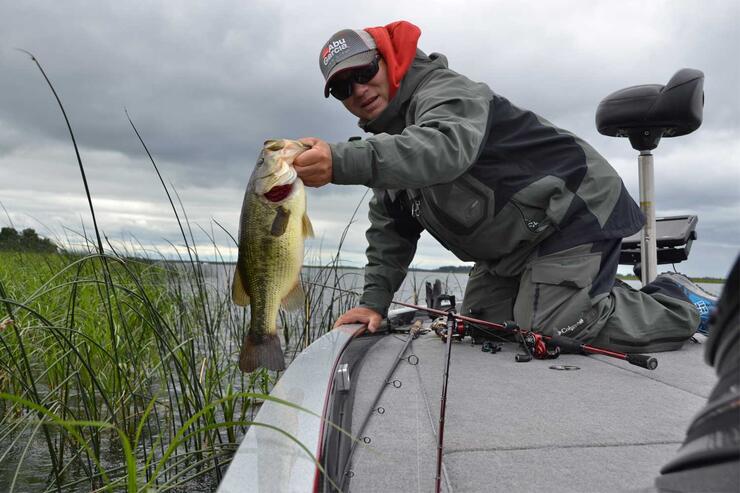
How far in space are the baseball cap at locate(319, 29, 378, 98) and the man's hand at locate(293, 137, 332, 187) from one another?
1.22 meters

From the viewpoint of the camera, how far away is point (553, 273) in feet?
10.4

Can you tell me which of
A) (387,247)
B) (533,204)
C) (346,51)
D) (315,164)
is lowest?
(387,247)

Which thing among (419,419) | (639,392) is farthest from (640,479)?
(639,392)

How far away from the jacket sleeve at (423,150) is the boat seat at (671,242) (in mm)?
2208

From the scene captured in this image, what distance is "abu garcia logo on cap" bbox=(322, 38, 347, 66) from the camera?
3109 mm

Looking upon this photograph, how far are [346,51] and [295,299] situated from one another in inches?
63.6

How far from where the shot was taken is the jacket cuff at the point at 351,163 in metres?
2.02

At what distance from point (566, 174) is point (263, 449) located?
2.42 meters

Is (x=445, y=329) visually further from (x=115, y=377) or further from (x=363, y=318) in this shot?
(x=115, y=377)

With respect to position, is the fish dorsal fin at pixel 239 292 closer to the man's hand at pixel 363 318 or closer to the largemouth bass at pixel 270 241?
the largemouth bass at pixel 270 241

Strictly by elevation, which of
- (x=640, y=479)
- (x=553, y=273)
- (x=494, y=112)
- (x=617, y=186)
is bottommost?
(x=640, y=479)

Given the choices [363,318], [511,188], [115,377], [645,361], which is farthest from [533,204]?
[115,377]

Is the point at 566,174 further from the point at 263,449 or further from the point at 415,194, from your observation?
the point at 263,449

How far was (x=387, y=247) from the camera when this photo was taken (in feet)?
12.9
